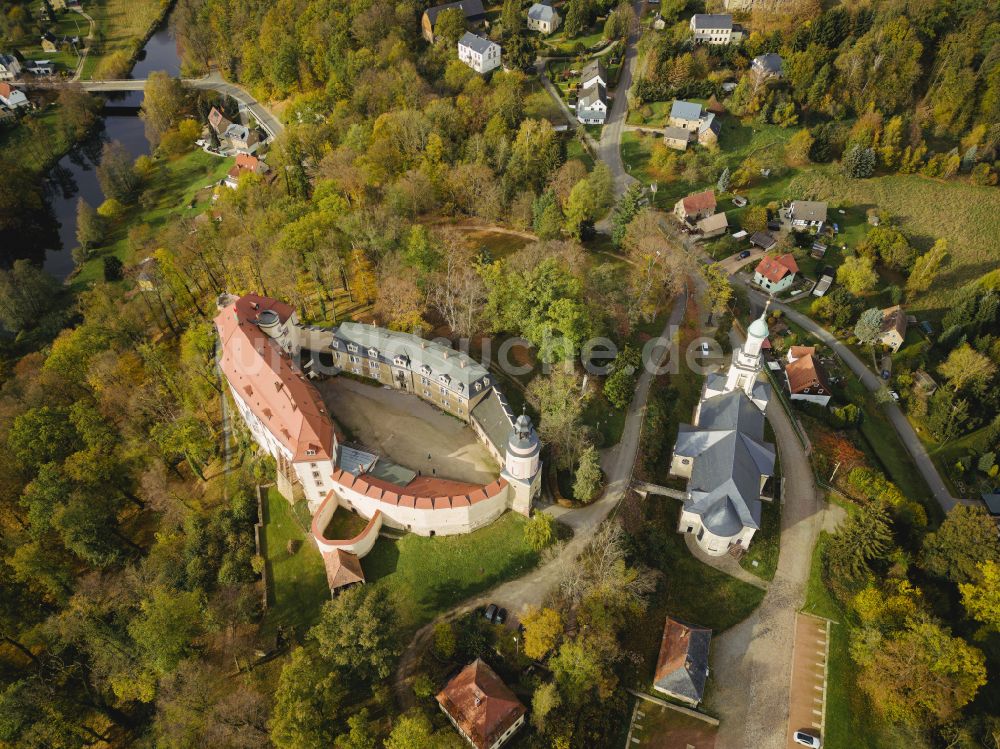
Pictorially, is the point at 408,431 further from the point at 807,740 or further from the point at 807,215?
the point at 807,215

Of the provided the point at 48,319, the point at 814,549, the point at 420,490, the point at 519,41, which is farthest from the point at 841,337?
the point at 48,319

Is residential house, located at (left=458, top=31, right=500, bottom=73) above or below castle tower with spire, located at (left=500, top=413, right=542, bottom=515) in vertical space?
above

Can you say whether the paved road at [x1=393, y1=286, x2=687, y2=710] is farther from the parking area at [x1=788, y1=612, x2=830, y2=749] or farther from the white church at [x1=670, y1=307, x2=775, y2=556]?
the parking area at [x1=788, y1=612, x2=830, y2=749]

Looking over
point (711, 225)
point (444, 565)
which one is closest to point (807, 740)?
Answer: point (444, 565)

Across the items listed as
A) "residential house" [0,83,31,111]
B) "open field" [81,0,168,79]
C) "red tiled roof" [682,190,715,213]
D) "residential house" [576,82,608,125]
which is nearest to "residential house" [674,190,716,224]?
"red tiled roof" [682,190,715,213]

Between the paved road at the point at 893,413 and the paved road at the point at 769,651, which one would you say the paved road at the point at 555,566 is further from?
the paved road at the point at 893,413

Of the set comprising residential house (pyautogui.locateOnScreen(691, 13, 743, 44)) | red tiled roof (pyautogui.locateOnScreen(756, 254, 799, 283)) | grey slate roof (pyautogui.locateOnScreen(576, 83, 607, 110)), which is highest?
residential house (pyautogui.locateOnScreen(691, 13, 743, 44))

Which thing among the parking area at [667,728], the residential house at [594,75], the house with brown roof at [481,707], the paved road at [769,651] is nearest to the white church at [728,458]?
the paved road at [769,651]

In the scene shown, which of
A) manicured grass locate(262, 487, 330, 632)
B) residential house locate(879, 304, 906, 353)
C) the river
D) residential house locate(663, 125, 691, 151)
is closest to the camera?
manicured grass locate(262, 487, 330, 632)
